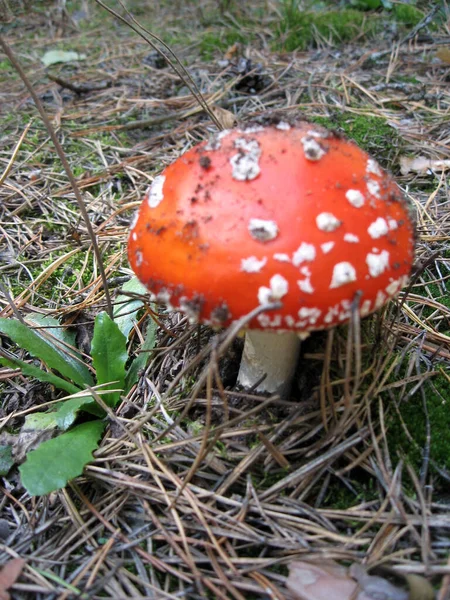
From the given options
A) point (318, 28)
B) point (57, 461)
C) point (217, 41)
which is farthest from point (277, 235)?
point (318, 28)

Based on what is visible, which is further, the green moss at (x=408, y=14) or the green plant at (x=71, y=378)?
the green moss at (x=408, y=14)

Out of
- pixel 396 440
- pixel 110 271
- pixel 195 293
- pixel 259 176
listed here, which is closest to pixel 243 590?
pixel 396 440

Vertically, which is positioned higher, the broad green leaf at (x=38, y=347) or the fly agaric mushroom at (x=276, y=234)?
the fly agaric mushroom at (x=276, y=234)

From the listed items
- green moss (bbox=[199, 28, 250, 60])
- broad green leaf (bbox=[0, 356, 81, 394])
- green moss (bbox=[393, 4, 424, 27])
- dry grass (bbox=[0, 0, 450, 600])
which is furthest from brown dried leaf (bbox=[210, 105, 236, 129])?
green moss (bbox=[393, 4, 424, 27])

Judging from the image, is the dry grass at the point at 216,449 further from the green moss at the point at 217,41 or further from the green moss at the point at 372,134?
the green moss at the point at 217,41

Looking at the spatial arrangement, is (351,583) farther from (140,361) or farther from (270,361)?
(140,361)

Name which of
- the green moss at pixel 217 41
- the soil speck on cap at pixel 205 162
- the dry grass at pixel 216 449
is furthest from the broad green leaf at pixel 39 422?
the green moss at pixel 217 41

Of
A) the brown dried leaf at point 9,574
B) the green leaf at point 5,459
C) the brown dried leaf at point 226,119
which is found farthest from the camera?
the brown dried leaf at point 226,119
